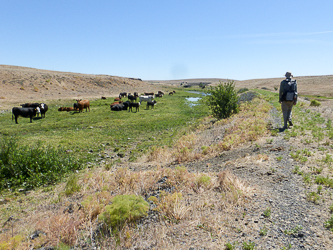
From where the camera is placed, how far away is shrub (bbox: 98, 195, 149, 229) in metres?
4.66

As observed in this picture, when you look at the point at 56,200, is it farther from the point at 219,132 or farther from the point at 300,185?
the point at 219,132

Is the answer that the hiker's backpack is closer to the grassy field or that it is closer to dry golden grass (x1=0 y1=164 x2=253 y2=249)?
the grassy field

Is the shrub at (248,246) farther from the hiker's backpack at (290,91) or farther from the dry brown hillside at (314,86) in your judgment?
the dry brown hillside at (314,86)

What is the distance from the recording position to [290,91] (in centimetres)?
1077

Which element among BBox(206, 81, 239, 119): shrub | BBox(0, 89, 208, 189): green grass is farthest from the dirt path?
BBox(206, 81, 239, 119): shrub

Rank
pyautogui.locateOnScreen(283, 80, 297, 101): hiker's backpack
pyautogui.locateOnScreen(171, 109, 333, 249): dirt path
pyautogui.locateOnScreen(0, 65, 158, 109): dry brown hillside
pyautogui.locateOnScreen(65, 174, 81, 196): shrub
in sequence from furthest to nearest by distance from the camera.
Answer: pyautogui.locateOnScreen(0, 65, 158, 109): dry brown hillside → pyautogui.locateOnScreen(283, 80, 297, 101): hiker's backpack → pyautogui.locateOnScreen(65, 174, 81, 196): shrub → pyautogui.locateOnScreen(171, 109, 333, 249): dirt path

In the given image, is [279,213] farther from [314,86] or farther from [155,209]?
[314,86]

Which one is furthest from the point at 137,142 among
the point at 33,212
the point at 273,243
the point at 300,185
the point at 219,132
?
the point at 273,243

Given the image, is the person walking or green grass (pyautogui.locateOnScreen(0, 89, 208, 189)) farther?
the person walking

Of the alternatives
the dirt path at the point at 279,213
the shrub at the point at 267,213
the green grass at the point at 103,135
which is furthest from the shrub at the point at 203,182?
the green grass at the point at 103,135

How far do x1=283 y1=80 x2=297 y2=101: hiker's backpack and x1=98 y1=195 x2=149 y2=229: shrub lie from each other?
9390mm

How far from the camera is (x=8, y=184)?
312 inches

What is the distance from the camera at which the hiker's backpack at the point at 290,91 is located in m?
10.7

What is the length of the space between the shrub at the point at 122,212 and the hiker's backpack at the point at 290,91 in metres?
9.39
